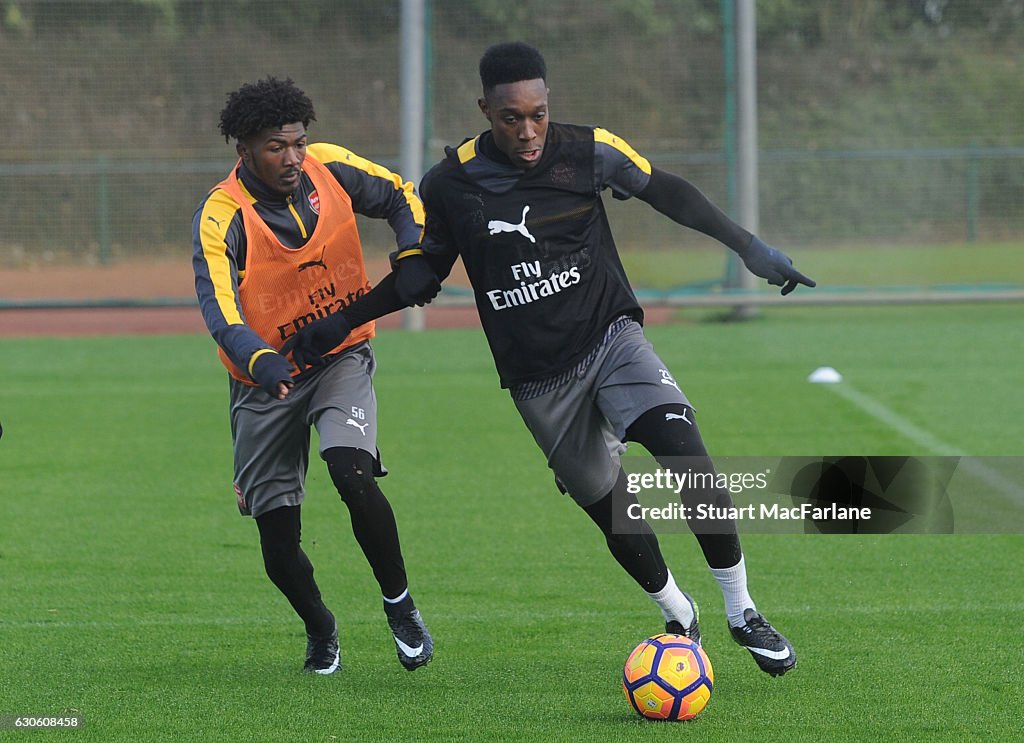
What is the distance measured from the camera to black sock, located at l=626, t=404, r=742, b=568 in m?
4.66

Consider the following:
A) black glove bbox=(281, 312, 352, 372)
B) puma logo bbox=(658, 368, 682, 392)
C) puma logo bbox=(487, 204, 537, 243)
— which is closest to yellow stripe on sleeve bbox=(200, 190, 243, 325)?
black glove bbox=(281, 312, 352, 372)

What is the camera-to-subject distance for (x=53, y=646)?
5.43 metres

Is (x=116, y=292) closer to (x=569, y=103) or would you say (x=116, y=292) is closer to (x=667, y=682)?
(x=569, y=103)

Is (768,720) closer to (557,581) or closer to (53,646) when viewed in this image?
(557,581)

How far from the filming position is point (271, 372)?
4668mm

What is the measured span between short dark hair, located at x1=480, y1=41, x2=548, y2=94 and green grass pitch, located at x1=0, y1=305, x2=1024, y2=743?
6.43ft

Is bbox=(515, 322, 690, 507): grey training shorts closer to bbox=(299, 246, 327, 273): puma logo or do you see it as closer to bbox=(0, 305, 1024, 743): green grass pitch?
bbox=(0, 305, 1024, 743): green grass pitch

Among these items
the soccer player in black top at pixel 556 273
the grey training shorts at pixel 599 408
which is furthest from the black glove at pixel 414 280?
the grey training shorts at pixel 599 408

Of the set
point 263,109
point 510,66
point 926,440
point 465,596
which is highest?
point 510,66

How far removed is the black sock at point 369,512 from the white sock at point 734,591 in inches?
42.5

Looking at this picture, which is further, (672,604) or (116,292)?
(116,292)

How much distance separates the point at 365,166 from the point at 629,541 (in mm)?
1667

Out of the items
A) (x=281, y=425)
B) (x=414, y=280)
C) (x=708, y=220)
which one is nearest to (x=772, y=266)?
(x=708, y=220)

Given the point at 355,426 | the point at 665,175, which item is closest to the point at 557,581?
the point at 355,426
